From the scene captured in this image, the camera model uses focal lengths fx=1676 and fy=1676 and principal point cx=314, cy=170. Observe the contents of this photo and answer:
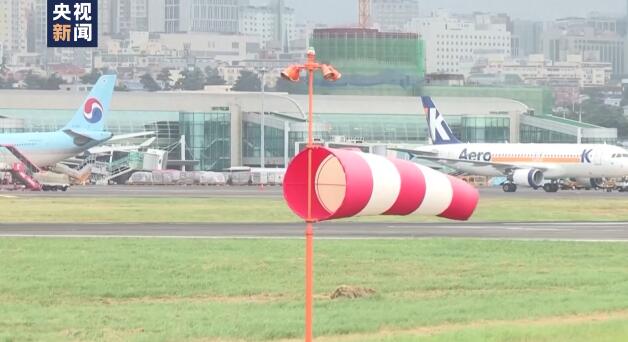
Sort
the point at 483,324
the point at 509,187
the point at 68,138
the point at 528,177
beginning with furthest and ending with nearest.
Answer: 1. the point at 68,138
2. the point at 528,177
3. the point at 509,187
4. the point at 483,324

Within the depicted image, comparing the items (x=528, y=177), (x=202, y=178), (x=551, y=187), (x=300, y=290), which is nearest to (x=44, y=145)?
(x=202, y=178)

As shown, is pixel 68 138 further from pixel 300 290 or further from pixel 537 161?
pixel 300 290

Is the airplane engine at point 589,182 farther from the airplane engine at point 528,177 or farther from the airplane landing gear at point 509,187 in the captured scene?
the airplane landing gear at point 509,187

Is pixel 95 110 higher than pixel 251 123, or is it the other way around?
pixel 95 110

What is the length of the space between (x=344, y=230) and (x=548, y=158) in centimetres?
6391

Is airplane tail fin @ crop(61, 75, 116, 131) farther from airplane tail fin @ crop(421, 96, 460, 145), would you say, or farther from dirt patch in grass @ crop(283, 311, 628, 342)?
dirt patch in grass @ crop(283, 311, 628, 342)

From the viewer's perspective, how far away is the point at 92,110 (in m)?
126

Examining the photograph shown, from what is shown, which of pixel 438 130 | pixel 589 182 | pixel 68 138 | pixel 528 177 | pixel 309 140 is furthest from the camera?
pixel 438 130

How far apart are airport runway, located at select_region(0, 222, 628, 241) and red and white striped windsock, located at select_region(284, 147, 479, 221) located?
1108 inches

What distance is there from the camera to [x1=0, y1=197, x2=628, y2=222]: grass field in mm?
65625

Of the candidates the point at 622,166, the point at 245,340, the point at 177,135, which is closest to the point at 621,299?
the point at 245,340

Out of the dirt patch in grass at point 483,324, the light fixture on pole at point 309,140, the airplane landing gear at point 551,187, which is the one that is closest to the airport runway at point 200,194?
the airplane landing gear at point 551,187

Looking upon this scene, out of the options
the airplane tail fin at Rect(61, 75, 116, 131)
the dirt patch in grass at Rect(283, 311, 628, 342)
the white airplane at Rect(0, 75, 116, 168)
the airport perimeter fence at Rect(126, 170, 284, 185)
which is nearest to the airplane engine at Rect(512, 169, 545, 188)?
the airport perimeter fence at Rect(126, 170, 284, 185)

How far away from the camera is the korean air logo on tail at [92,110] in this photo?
126 m
